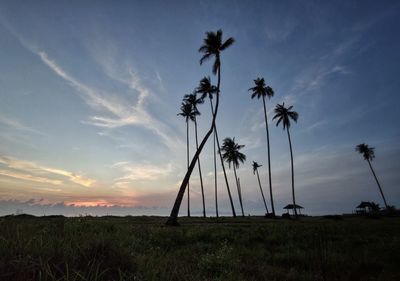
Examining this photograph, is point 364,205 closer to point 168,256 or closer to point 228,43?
point 228,43

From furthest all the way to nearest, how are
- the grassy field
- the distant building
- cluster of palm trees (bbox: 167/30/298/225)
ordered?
the distant building, cluster of palm trees (bbox: 167/30/298/225), the grassy field

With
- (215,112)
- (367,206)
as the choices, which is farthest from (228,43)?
(367,206)

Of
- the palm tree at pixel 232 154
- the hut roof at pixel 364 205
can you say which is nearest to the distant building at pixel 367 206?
the hut roof at pixel 364 205

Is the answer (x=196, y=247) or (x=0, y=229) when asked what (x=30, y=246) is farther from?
(x=196, y=247)

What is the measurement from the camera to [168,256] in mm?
7176

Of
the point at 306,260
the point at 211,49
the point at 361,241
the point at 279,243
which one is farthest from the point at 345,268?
the point at 211,49

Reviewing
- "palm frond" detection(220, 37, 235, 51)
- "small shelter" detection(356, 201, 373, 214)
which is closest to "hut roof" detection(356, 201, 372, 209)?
A: "small shelter" detection(356, 201, 373, 214)

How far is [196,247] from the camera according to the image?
10.8m

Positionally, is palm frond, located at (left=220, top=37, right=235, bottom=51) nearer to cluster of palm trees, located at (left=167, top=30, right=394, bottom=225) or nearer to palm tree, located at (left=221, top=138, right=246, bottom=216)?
cluster of palm trees, located at (left=167, top=30, right=394, bottom=225)

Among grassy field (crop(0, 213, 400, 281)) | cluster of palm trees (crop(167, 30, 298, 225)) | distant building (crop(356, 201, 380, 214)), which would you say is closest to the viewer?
grassy field (crop(0, 213, 400, 281))

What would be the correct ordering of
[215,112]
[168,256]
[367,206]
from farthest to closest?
1. [367,206]
2. [215,112]
3. [168,256]

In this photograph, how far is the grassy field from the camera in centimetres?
330

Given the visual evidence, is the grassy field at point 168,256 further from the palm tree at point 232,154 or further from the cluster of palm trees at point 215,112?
the palm tree at point 232,154

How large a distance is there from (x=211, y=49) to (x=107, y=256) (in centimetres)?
3022
